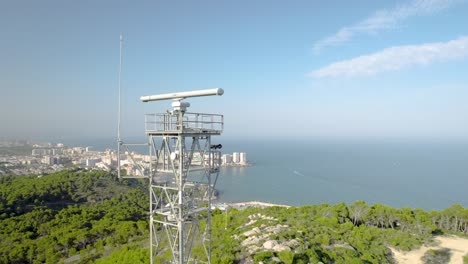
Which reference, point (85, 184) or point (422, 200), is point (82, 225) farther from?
point (422, 200)

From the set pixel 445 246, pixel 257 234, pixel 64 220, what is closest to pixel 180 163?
pixel 257 234

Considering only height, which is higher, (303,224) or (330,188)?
(303,224)

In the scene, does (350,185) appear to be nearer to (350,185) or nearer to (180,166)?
(350,185)

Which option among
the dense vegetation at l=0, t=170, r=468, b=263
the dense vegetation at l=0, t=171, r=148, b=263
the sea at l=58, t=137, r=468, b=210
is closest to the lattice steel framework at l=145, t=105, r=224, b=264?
the dense vegetation at l=0, t=170, r=468, b=263

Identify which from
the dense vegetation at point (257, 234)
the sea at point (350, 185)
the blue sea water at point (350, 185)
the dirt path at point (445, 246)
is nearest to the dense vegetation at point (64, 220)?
Result: the dense vegetation at point (257, 234)

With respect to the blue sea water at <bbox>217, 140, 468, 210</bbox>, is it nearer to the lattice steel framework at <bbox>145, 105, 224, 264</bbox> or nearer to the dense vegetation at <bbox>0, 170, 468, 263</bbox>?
the dense vegetation at <bbox>0, 170, 468, 263</bbox>

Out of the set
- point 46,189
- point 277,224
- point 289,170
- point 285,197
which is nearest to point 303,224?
point 277,224
